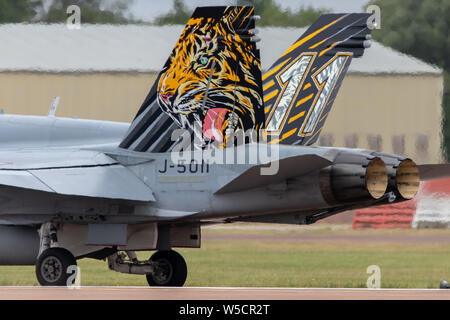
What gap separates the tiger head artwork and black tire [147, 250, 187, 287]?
2.21m

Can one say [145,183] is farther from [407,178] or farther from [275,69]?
[407,178]

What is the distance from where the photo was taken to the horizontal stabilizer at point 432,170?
14.5 m

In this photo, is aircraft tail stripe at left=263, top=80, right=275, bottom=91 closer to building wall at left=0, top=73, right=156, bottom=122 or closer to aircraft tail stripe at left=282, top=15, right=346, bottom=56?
aircraft tail stripe at left=282, top=15, right=346, bottom=56

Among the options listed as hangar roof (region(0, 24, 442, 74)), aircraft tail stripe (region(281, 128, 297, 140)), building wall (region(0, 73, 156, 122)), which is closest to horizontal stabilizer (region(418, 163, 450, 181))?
aircraft tail stripe (region(281, 128, 297, 140))

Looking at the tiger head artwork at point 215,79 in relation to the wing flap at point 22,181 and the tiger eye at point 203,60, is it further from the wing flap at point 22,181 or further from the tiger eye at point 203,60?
the wing flap at point 22,181

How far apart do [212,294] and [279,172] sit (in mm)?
1910

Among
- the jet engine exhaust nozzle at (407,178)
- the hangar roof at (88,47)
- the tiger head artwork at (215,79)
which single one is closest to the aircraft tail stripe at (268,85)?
the hangar roof at (88,47)

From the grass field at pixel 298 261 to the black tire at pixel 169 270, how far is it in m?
1.45

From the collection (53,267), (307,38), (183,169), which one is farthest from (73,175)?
(307,38)

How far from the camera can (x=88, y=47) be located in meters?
17.5

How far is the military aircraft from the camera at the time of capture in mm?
13922

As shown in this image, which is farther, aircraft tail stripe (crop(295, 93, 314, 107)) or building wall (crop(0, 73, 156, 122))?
building wall (crop(0, 73, 156, 122))
